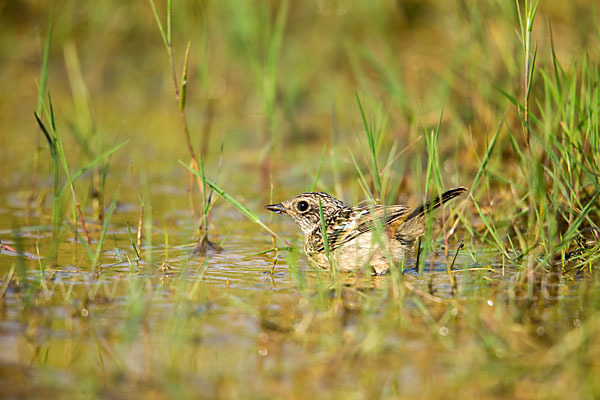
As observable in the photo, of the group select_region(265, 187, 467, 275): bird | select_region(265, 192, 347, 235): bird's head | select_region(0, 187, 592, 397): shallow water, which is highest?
select_region(265, 192, 347, 235): bird's head

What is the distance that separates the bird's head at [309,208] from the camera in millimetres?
6234

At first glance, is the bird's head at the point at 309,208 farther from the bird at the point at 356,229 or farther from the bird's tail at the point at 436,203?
the bird's tail at the point at 436,203

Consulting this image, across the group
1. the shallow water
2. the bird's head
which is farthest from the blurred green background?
the shallow water

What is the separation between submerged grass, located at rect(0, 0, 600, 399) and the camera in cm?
362

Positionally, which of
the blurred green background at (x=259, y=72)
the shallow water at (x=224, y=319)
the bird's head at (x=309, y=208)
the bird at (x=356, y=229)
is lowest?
the shallow water at (x=224, y=319)

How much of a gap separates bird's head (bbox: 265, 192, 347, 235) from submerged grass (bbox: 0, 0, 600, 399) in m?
0.22

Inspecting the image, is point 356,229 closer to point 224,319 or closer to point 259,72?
point 224,319

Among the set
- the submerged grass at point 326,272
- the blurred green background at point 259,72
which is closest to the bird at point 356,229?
the submerged grass at point 326,272

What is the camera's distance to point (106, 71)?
12.7 metres

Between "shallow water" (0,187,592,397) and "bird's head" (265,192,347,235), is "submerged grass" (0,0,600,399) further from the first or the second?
"bird's head" (265,192,347,235)

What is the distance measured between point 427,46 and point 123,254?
7.29 metres

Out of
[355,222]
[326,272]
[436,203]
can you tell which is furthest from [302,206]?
[436,203]

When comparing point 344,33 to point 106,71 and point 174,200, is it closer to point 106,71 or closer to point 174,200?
point 106,71

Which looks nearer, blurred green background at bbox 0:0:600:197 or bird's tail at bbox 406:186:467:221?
bird's tail at bbox 406:186:467:221
